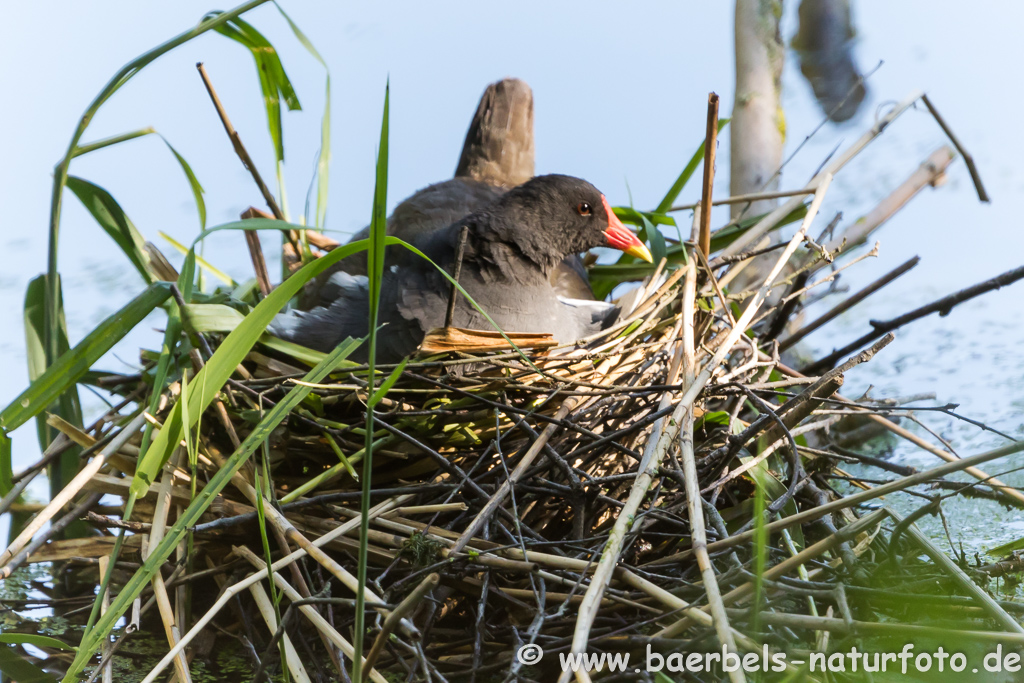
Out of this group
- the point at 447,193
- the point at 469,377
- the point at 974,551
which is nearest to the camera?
the point at 974,551

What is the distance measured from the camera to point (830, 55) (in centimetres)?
220

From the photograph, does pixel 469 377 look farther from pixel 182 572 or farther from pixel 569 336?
pixel 182 572

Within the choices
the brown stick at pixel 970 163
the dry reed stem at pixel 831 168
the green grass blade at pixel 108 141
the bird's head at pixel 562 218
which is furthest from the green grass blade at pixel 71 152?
the brown stick at pixel 970 163

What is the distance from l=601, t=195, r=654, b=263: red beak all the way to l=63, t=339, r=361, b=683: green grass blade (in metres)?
0.95

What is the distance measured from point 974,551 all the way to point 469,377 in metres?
0.87

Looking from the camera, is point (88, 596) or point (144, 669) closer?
point (144, 669)

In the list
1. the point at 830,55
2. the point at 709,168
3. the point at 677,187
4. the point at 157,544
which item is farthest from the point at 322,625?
the point at 830,55

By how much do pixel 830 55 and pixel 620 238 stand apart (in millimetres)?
866

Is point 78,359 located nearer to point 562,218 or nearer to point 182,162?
point 182,162

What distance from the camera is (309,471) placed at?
1.47m

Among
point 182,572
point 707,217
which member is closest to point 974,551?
point 707,217

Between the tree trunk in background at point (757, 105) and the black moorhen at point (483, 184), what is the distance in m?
0.53

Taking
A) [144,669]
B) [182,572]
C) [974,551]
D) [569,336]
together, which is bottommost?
[144,669]

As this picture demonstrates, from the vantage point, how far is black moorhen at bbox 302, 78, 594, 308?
79.1 inches
